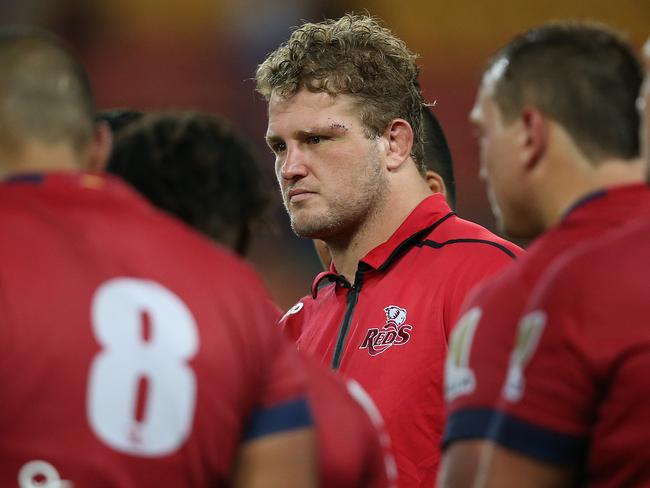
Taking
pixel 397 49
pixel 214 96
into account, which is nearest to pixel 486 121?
pixel 397 49

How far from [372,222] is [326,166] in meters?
0.25

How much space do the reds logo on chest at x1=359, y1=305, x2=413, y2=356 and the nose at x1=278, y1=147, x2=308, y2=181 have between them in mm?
595

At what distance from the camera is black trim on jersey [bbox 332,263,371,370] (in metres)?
3.58

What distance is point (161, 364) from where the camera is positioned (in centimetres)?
208

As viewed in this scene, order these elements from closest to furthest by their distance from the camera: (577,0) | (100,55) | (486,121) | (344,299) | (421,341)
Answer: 1. (486,121)
2. (421,341)
3. (344,299)
4. (100,55)
5. (577,0)

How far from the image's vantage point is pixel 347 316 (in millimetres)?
3703

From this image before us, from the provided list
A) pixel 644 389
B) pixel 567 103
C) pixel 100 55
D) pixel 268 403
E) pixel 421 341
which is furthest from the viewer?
pixel 100 55

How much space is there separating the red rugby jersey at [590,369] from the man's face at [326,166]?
1743mm

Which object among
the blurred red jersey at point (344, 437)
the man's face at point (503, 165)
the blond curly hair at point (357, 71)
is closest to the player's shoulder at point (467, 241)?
the blond curly hair at point (357, 71)

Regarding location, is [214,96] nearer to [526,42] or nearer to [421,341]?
[421,341]

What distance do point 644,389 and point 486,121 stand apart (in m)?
0.73

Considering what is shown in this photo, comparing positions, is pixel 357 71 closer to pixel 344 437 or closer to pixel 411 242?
pixel 411 242

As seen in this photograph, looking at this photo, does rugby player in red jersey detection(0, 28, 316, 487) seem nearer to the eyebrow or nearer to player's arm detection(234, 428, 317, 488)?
player's arm detection(234, 428, 317, 488)

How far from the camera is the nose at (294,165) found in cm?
385
